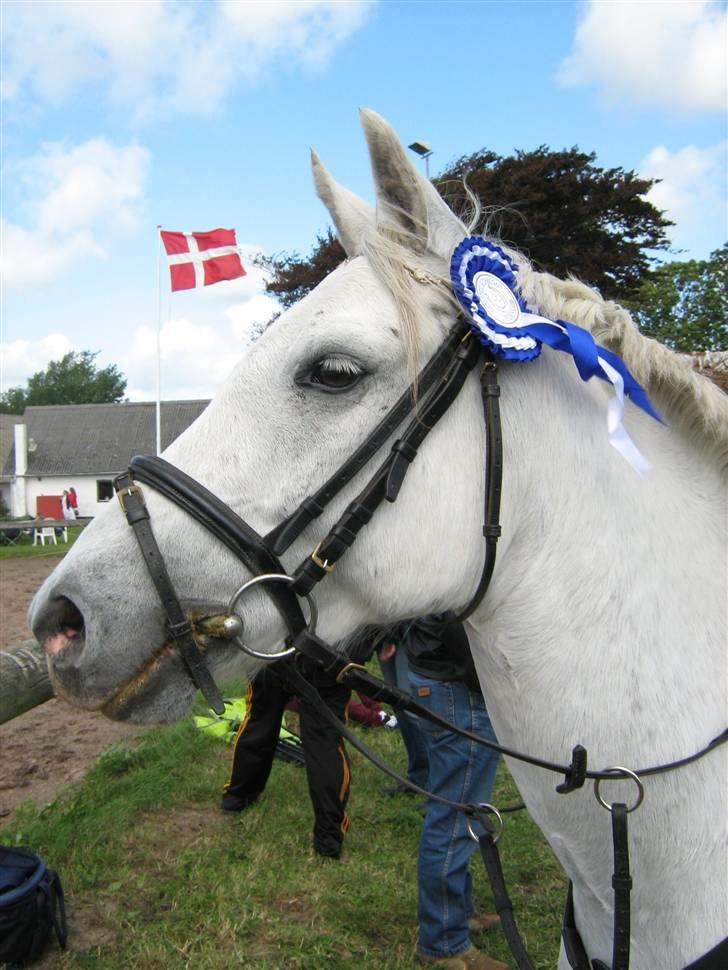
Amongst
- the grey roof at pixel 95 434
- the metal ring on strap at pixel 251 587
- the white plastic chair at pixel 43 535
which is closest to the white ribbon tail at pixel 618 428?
the metal ring on strap at pixel 251 587

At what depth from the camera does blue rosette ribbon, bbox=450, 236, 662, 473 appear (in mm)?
1671

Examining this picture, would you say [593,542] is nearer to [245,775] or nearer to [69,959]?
[69,959]

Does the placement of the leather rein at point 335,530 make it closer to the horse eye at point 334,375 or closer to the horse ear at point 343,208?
the horse eye at point 334,375

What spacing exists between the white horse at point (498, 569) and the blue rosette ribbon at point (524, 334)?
0.08m

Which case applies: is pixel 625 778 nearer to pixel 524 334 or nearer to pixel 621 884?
pixel 621 884

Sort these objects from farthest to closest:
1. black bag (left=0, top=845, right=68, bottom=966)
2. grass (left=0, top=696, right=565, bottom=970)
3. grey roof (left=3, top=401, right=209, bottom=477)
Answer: grey roof (left=3, top=401, right=209, bottom=477) → grass (left=0, top=696, right=565, bottom=970) → black bag (left=0, top=845, right=68, bottom=966)

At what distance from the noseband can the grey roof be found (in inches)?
1881

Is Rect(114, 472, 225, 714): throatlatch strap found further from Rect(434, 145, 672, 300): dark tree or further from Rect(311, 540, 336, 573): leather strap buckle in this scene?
Rect(434, 145, 672, 300): dark tree

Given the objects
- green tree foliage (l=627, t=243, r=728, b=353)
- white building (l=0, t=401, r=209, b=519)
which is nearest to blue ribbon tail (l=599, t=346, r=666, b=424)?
green tree foliage (l=627, t=243, r=728, b=353)

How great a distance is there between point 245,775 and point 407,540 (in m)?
4.08

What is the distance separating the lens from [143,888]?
13.5 feet

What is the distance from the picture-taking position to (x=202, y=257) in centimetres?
1531

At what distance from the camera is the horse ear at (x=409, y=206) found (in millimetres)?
1774

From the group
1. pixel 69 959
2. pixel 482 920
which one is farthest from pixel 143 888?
pixel 482 920
